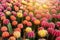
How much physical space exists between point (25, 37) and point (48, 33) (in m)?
0.13

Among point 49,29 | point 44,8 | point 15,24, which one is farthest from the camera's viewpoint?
point 44,8

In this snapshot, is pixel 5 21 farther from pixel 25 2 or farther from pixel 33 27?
pixel 25 2

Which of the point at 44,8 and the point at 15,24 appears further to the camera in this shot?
the point at 44,8

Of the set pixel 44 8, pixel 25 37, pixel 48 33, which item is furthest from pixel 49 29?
pixel 44 8

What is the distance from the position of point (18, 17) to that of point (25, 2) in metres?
0.35

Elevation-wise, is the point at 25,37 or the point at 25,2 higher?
the point at 25,2

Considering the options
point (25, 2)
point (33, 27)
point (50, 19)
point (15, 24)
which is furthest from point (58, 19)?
point (25, 2)

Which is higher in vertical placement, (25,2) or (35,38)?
(25,2)

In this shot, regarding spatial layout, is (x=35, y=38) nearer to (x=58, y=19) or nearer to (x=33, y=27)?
(x=33, y=27)

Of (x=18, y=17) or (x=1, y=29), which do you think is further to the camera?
(x=18, y=17)

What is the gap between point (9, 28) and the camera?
1.02m

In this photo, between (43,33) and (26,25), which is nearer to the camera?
(43,33)

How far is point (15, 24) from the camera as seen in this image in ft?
3.44

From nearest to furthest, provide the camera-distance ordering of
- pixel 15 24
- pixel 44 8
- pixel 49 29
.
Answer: pixel 49 29, pixel 15 24, pixel 44 8
